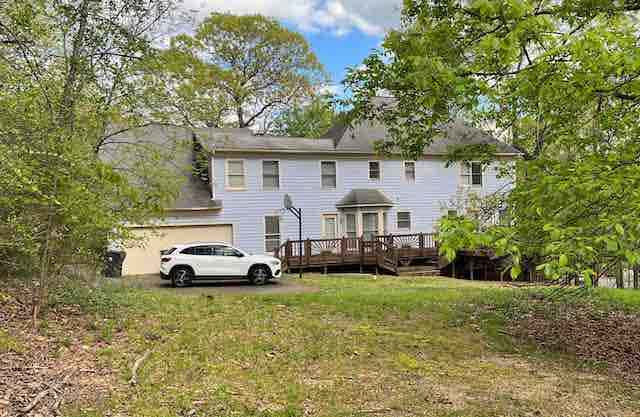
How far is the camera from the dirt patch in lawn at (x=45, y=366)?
13.1 feet

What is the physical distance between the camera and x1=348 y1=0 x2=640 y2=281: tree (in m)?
4.13

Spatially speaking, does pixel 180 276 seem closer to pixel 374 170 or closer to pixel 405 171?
pixel 374 170

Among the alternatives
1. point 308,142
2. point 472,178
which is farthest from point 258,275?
point 472,178

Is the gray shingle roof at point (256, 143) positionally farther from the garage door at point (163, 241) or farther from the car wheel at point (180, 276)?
the car wheel at point (180, 276)

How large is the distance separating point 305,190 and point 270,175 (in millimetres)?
1687

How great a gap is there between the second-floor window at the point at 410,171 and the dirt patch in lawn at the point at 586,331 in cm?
1207

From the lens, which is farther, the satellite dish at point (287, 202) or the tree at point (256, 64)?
the tree at point (256, 64)

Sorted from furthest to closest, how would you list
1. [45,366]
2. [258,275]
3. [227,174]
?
[227,174], [258,275], [45,366]

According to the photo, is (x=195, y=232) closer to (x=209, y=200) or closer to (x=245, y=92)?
(x=209, y=200)

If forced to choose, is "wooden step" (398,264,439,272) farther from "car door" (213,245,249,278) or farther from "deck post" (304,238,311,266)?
"car door" (213,245,249,278)

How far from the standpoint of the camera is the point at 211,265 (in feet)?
44.5

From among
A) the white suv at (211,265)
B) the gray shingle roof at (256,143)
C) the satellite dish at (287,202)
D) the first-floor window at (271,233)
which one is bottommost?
the white suv at (211,265)

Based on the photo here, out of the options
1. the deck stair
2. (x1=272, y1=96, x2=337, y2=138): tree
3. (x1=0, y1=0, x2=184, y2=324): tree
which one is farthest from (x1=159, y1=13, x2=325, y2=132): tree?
(x1=0, y1=0, x2=184, y2=324): tree

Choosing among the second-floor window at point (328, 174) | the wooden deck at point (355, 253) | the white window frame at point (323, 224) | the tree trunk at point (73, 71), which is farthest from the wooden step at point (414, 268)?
the tree trunk at point (73, 71)
